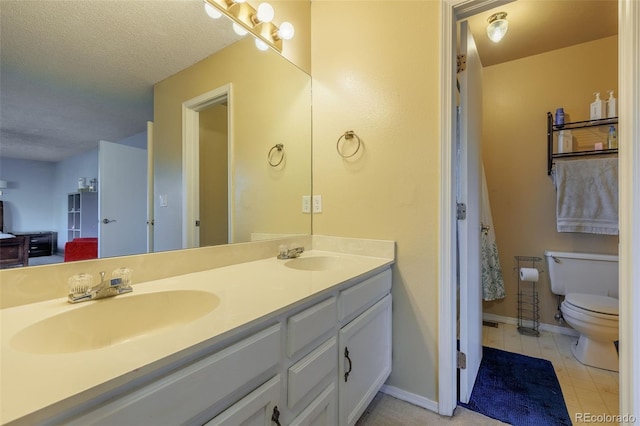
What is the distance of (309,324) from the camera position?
0.93 m

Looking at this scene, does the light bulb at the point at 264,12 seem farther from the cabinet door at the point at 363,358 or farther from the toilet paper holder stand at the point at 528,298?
the toilet paper holder stand at the point at 528,298

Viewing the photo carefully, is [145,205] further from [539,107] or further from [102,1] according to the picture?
[539,107]

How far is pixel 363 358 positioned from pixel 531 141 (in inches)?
96.3

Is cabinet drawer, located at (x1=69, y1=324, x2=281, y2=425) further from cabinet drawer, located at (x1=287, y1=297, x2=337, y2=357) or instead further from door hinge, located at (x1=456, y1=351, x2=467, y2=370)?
door hinge, located at (x1=456, y1=351, x2=467, y2=370)

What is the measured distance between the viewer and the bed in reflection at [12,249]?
31.2 inches

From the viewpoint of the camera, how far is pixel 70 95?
0.92m

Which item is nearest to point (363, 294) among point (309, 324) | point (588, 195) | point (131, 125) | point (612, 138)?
point (309, 324)

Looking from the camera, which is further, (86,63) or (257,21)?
(257,21)

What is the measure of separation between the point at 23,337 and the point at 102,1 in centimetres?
104

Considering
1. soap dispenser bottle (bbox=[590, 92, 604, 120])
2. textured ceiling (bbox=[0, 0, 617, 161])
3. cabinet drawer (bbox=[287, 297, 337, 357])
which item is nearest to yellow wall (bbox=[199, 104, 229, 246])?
textured ceiling (bbox=[0, 0, 617, 161])

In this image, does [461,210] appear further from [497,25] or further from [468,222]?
[497,25]

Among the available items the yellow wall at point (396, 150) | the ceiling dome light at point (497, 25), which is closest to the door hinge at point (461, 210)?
the yellow wall at point (396, 150)

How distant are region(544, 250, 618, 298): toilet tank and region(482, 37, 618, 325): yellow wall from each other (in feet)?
0.38

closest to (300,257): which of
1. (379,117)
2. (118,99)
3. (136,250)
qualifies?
(136,250)
